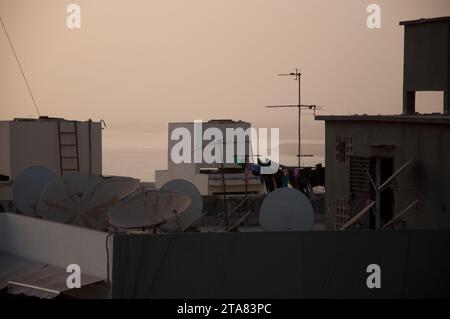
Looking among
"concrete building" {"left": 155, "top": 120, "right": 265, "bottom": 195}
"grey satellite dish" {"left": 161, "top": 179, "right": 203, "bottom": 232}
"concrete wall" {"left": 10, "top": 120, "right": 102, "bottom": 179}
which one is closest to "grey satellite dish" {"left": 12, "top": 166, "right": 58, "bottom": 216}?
"grey satellite dish" {"left": 161, "top": 179, "right": 203, "bottom": 232}

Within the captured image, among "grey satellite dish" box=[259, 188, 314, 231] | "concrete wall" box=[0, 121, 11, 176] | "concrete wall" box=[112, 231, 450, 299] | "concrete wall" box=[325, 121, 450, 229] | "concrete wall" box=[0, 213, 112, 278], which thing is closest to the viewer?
"concrete wall" box=[112, 231, 450, 299]

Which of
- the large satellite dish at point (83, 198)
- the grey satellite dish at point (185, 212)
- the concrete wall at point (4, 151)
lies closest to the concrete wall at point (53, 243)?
the large satellite dish at point (83, 198)

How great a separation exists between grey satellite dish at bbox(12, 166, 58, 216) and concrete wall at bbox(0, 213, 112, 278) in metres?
1.96

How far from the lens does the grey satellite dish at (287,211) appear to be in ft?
50.6

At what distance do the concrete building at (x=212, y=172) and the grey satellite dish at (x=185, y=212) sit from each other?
16650 millimetres

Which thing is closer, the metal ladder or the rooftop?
the rooftop

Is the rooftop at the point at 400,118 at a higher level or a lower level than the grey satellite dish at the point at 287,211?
higher

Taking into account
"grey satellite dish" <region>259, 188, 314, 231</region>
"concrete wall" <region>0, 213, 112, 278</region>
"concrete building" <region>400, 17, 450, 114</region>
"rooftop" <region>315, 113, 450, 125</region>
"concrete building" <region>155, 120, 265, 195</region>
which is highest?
"concrete building" <region>400, 17, 450, 114</region>

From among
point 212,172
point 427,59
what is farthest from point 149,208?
point 212,172

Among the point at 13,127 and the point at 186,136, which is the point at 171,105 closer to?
the point at 186,136

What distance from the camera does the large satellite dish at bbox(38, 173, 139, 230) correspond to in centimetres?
1745

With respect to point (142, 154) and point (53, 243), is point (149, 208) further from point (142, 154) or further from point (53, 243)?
point (142, 154)

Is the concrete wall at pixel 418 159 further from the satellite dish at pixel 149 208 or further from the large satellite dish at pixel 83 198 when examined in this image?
the large satellite dish at pixel 83 198

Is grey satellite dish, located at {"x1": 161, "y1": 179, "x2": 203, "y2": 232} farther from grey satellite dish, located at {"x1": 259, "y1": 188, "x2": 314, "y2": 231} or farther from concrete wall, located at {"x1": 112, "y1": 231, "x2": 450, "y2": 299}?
concrete wall, located at {"x1": 112, "y1": 231, "x2": 450, "y2": 299}
